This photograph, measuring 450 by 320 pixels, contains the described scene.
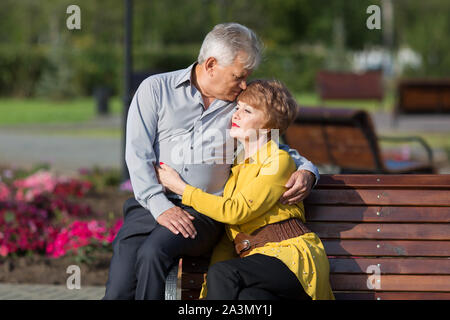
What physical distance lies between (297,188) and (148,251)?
69 centimetres

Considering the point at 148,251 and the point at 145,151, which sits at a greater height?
the point at 145,151

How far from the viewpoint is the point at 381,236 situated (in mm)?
3350

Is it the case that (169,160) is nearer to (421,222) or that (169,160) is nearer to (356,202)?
(356,202)

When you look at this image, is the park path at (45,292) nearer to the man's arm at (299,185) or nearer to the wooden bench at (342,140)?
the man's arm at (299,185)

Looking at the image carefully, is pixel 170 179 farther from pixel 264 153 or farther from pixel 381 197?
pixel 381 197

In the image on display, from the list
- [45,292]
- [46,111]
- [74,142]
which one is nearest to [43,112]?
[46,111]

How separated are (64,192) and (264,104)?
4.31 meters

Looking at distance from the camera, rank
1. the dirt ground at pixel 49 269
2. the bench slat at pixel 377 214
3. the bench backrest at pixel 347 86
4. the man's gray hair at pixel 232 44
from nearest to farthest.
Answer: the man's gray hair at pixel 232 44 → the bench slat at pixel 377 214 → the dirt ground at pixel 49 269 → the bench backrest at pixel 347 86

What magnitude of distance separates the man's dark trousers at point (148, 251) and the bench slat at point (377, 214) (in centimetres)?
48

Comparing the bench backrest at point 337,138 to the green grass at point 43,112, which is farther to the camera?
the green grass at point 43,112

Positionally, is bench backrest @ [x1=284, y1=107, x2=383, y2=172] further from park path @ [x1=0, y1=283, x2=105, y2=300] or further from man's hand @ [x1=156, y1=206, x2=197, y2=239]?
man's hand @ [x1=156, y1=206, x2=197, y2=239]

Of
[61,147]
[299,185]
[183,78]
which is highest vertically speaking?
[183,78]

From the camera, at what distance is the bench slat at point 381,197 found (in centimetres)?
338

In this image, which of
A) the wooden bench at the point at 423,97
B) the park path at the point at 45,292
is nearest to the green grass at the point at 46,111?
the wooden bench at the point at 423,97
